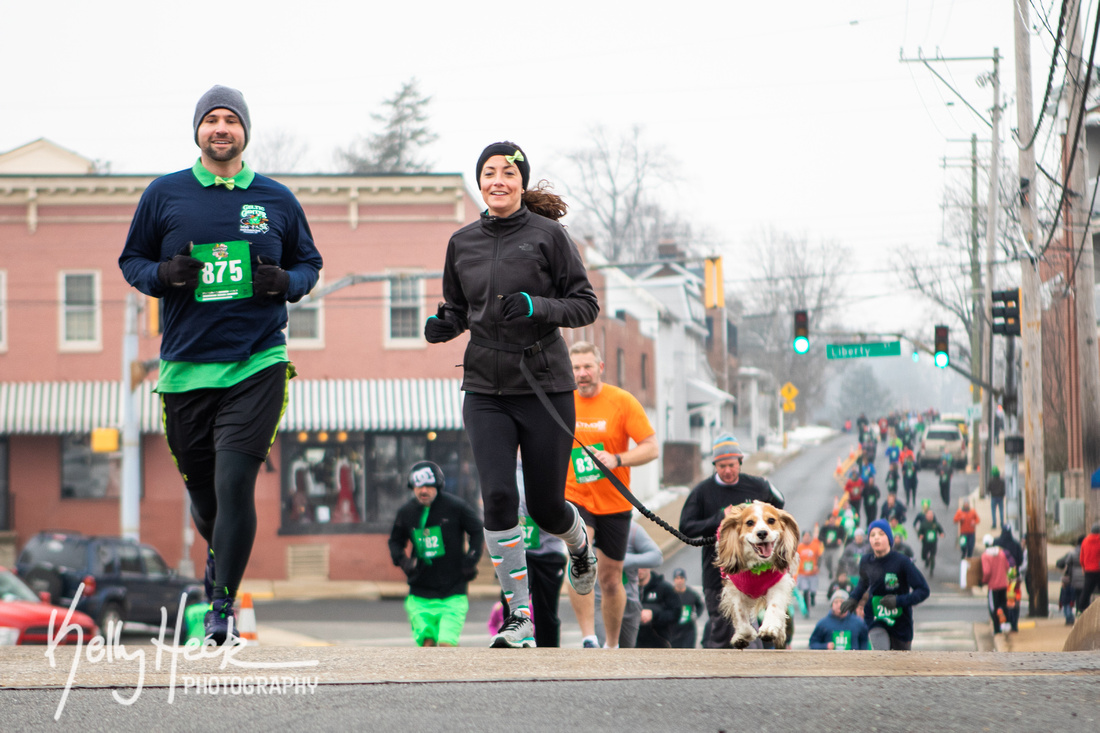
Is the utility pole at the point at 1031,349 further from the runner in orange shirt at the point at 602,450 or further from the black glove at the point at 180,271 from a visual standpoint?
the black glove at the point at 180,271

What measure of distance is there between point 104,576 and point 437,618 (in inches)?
462

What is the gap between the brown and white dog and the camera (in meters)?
6.58

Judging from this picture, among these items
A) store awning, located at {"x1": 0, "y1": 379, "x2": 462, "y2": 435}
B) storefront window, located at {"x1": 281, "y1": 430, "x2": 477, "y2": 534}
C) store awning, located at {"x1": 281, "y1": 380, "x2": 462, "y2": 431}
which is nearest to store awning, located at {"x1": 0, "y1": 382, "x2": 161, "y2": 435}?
store awning, located at {"x1": 0, "y1": 379, "x2": 462, "y2": 435}

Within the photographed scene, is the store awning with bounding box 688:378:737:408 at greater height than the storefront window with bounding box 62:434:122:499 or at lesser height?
greater

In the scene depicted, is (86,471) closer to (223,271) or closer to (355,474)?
(355,474)

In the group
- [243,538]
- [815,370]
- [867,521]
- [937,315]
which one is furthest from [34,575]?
[815,370]

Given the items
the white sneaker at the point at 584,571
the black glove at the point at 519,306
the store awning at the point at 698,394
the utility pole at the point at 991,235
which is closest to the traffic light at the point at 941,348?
the utility pole at the point at 991,235

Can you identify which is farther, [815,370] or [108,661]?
[815,370]

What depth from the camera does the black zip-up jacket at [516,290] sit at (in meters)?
5.59

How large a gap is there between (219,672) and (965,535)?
2820cm

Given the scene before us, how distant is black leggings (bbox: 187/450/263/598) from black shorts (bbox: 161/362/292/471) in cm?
5

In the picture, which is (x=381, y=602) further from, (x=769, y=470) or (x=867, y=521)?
(x=769, y=470)

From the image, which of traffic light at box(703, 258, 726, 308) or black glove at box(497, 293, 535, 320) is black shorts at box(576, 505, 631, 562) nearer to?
black glove at box(497, 293, 535, 320)

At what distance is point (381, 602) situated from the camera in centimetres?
2714
